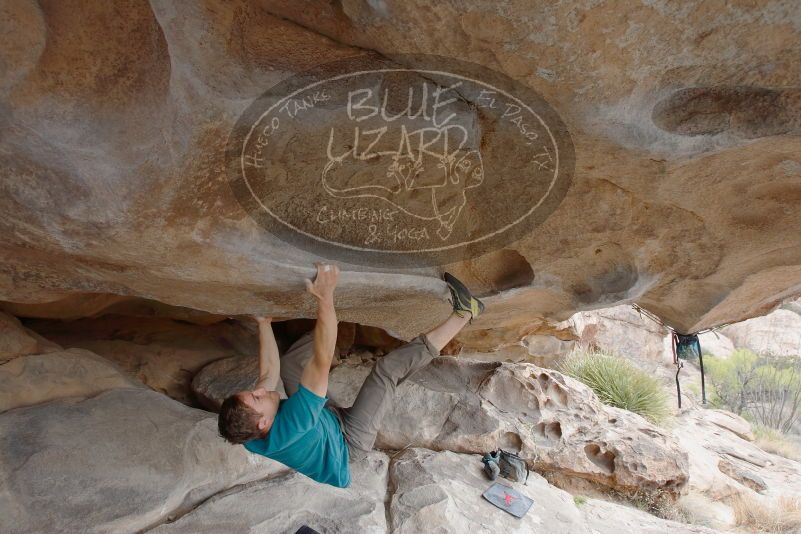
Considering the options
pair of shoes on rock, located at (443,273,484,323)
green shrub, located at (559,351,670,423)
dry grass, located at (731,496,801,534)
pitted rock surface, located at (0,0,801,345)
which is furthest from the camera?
green shrub, located at (559,351,670,423)

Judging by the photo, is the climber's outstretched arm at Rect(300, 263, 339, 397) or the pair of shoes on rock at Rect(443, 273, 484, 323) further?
the pair of shoes on rock at Rect(443, 273, 484, 323)

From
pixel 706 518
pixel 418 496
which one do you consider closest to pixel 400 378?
pixel 418 496

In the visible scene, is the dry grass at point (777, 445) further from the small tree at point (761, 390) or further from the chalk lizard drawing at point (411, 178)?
the chalk lizard drawing at point (411, 178)

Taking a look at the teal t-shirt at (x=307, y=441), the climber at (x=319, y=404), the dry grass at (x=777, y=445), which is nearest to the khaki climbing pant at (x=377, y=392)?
the climber at (x=319, y=404)

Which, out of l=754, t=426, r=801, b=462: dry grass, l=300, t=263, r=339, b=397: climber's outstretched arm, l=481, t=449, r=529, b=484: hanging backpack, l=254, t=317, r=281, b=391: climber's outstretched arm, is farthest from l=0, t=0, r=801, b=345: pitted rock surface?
l=754, t=426, r=801, b=462: dry grass

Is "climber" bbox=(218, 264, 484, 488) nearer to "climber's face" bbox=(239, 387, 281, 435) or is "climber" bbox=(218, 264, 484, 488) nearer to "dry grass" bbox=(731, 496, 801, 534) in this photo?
"climber's face" bbox=(239, 387, 281, 435)

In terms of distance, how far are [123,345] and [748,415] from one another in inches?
435

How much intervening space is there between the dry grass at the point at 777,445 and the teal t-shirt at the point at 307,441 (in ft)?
25.1

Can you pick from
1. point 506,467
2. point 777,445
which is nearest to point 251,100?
point 506,467

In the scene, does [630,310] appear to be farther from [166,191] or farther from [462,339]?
[166,191]

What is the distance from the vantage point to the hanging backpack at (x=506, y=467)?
3659 mm

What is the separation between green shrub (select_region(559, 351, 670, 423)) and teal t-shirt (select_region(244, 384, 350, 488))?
470cm

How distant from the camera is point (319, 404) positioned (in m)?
2.26

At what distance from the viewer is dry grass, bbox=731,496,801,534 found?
454 cm
